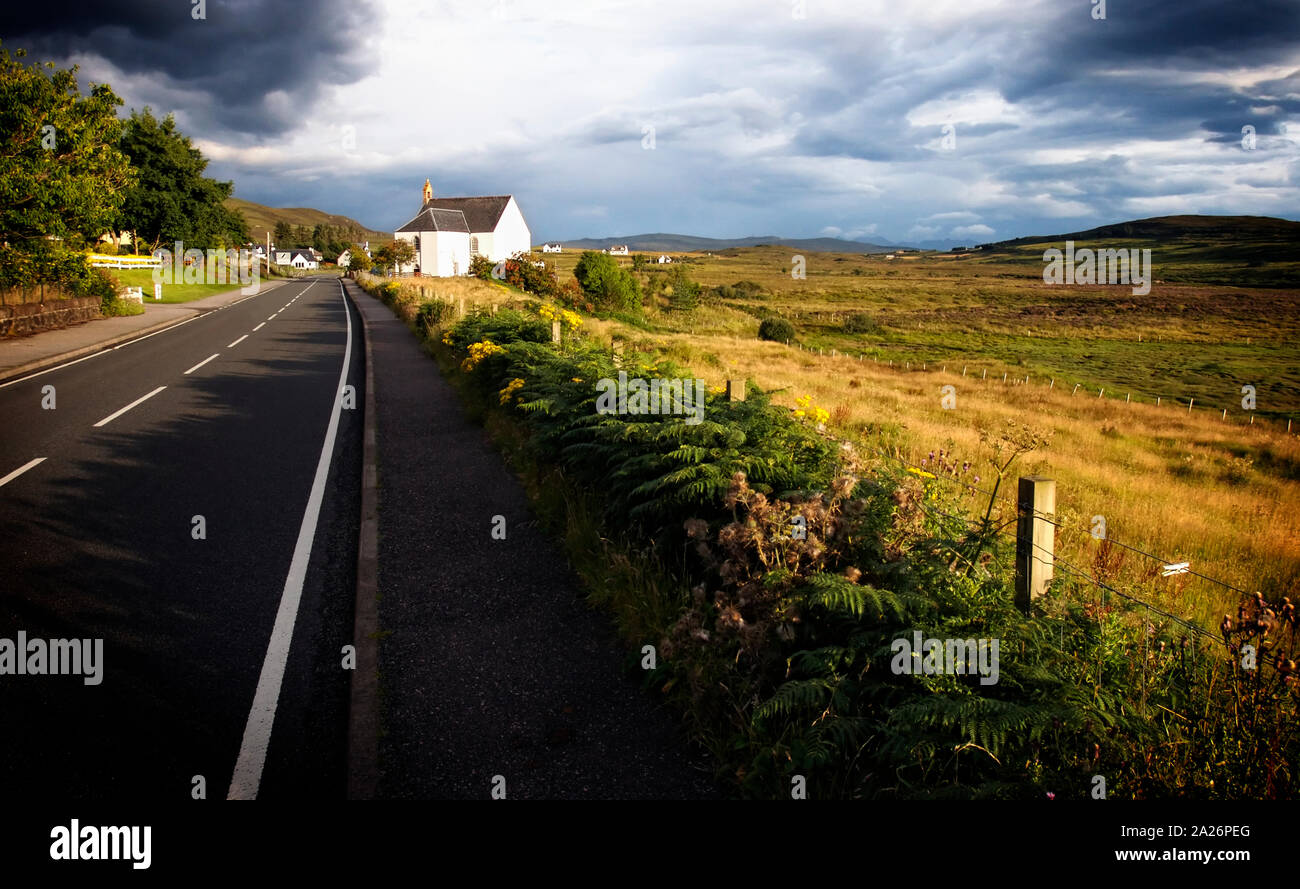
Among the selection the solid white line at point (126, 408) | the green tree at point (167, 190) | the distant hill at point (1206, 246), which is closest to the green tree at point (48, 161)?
the solid white line at point (126, 408)

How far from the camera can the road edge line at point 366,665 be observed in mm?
3713

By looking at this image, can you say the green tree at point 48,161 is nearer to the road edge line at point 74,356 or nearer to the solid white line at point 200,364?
the road edge line at point 74,356

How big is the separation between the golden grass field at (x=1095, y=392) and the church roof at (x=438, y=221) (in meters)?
24.4

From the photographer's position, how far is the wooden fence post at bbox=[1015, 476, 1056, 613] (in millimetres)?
3848

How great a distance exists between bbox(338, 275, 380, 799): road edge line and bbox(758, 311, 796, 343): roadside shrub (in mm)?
47962

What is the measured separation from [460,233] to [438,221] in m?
2.59

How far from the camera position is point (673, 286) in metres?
64.0

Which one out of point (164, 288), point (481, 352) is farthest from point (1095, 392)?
point (164, 288)

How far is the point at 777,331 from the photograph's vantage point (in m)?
54.5

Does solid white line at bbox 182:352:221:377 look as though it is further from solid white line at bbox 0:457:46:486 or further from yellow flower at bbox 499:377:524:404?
yellow flower at bbox 499:377:524:404

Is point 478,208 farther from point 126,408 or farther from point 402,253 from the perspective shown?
point 126,408
